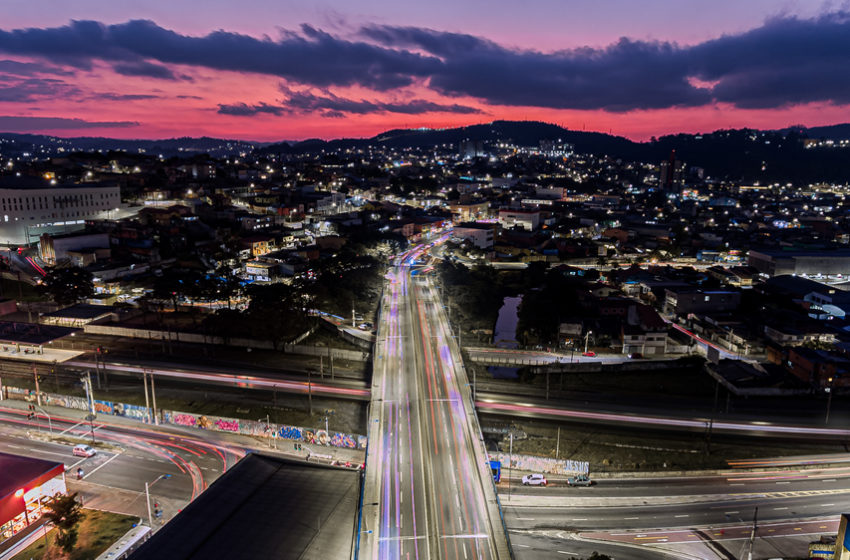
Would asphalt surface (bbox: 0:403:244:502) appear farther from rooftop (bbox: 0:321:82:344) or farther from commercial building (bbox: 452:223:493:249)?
commercial building (bbox: 452:223:493:249)

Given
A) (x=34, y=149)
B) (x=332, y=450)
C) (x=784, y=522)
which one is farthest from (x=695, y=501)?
(x=34, y=149)

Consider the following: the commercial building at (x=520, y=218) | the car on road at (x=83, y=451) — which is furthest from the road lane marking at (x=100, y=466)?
the commercial building at (x=520, y=218)

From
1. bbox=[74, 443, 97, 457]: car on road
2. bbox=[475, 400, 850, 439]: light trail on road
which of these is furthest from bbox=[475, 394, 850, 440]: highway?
bbox=[74, 443, 97, 457]: car on road

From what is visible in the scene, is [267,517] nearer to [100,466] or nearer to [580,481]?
[100,466]

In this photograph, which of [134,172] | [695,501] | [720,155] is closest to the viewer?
[695,501]

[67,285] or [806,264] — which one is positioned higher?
[67,285]

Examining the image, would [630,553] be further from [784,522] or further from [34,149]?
[34,149]

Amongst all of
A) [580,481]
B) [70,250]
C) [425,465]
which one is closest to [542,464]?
[580,481]
